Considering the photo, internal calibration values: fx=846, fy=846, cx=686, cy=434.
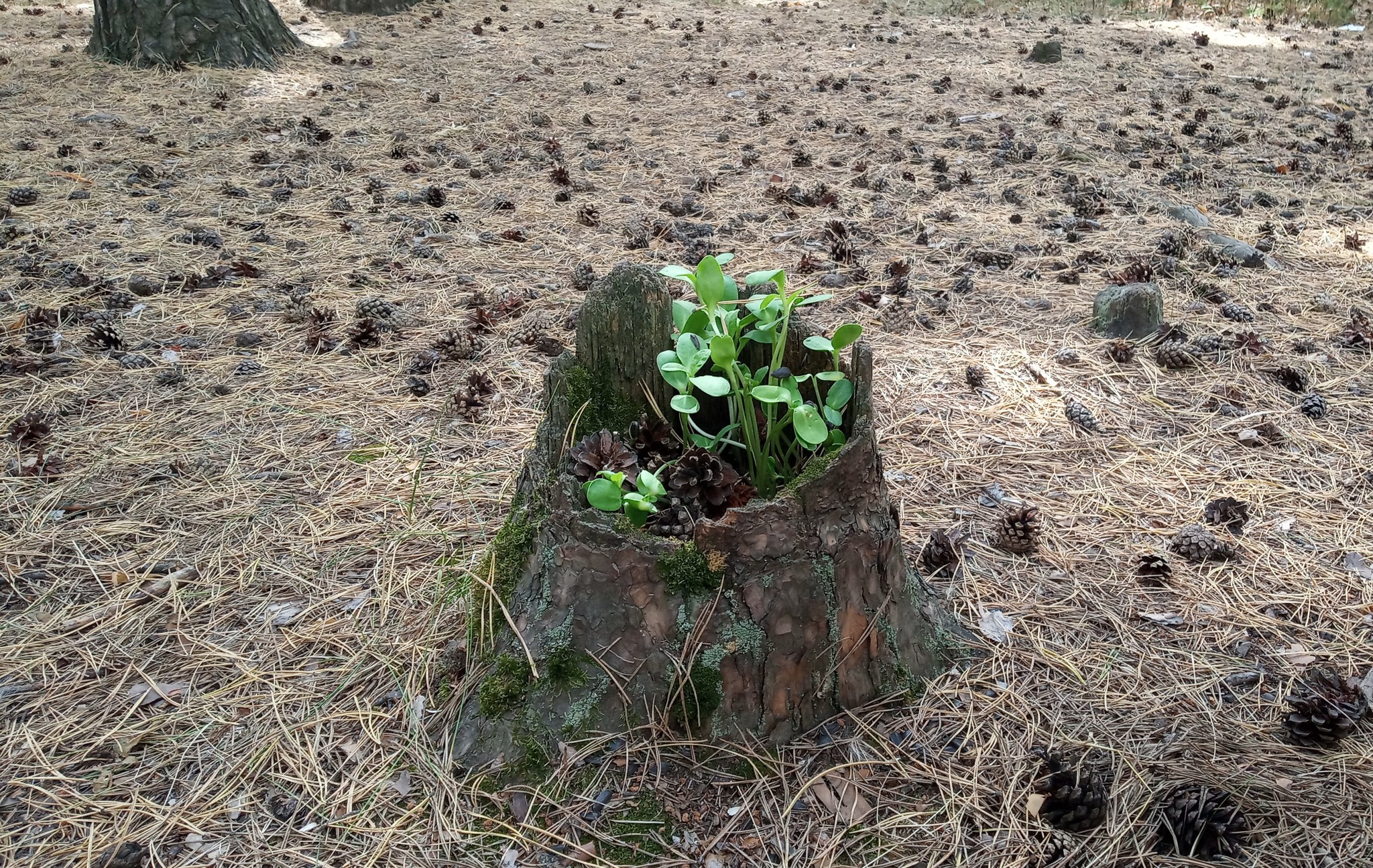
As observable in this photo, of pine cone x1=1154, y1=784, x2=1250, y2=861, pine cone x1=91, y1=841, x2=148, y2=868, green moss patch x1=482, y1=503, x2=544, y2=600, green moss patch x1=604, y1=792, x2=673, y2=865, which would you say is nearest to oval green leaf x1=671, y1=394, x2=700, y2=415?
green moss patch x1=482, y1=503, x2=544, y2=600

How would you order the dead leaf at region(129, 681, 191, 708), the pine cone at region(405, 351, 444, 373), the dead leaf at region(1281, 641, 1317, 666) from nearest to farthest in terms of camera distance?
1. the dead leaf at region(129, 681, 191, 708)
2. the dead leaf at region(1281, 641, 1317, 666)
3. the pine cone at region(405, 351, 444, 373)

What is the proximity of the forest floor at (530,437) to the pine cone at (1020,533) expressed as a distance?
37 millimetres

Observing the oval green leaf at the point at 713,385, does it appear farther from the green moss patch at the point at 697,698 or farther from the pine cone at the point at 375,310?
the pine cone at the point at 375,310

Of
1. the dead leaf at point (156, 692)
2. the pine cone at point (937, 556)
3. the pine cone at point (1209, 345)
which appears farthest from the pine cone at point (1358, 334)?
the dead leaf at point (156, 692)

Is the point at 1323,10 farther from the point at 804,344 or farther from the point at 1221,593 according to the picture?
the point at 804,344

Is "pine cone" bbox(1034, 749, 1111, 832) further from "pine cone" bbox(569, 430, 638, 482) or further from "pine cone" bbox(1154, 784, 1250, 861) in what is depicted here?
"pine cone" bbox(569, 430, 638, 482)

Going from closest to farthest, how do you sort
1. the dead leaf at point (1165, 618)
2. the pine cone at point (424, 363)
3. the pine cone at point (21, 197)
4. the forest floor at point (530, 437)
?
the forest floor at point (530, 437) < the dead leaf at point (1165, 618) < the pine cone at point (424, 363) < the pine cone at point (21, 197)

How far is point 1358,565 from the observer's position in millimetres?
2434

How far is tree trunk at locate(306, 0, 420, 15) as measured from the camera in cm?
955

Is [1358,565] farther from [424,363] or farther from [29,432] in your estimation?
[29,432]

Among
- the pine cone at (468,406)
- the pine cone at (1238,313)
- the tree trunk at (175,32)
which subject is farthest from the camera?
the tree trunk at (175,32)

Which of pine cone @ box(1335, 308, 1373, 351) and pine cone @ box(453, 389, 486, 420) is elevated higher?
pine cone @ box(1335, 308, 1373, 351)

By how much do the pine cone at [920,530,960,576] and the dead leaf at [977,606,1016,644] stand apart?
0.17 meters

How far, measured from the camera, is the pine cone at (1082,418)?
3.12 meters
